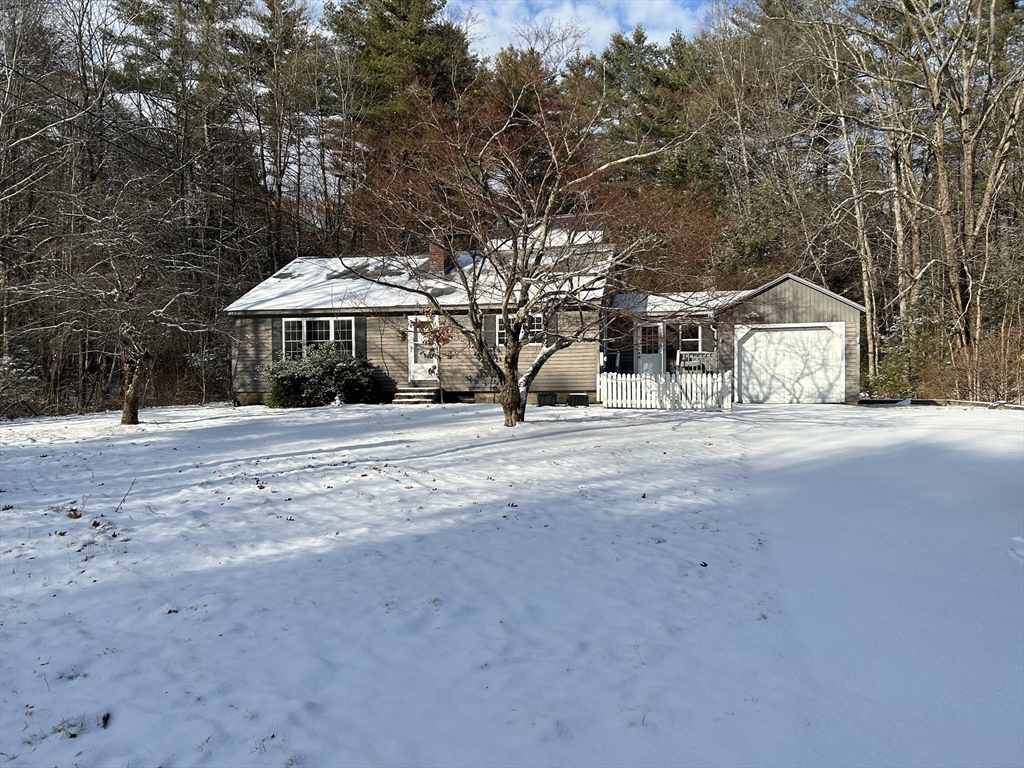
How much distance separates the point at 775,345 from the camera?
19.0 metres

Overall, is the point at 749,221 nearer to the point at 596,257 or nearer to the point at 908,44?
the point at 908,44

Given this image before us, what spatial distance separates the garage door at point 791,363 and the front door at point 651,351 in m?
2.21

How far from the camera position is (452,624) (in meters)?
4.32

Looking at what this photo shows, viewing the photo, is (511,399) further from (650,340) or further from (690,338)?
(690,338)

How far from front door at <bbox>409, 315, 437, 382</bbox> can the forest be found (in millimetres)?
3173

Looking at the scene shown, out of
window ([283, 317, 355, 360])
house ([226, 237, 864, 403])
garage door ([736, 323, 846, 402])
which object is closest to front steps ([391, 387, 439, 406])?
house ([226, 237, 864, 403])

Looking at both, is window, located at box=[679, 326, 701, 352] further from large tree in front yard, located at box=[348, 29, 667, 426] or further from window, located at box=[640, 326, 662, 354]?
large tree in front yard, located at box=[348, 29, 667, 426]

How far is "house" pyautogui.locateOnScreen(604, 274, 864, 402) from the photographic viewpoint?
1838cm

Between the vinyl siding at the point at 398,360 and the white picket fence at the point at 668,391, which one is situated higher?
the vinyl siding at the point at 398,360

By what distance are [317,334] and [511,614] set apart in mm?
16411

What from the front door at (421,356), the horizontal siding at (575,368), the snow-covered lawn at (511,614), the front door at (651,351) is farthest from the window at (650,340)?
the snow-covered lawn at (511,614)

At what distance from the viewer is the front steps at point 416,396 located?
1839 centimetres

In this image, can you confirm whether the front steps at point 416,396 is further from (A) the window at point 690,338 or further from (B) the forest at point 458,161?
(A) the window at point 690,338

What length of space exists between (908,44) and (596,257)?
18838mm
